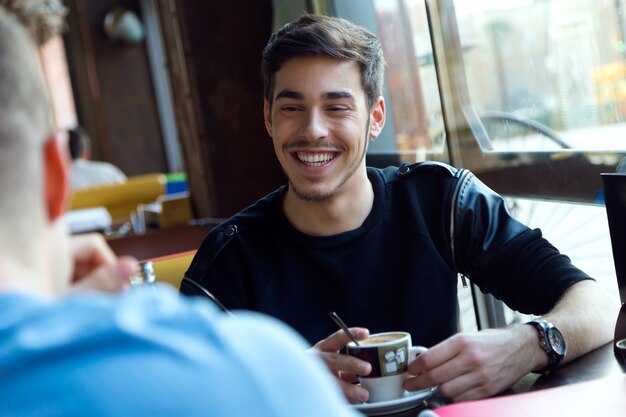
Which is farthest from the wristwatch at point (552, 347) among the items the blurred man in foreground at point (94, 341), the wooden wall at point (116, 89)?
the wooden wall at point (116, 89)

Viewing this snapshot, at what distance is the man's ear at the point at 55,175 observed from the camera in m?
0.70

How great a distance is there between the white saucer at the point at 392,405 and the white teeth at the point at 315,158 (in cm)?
74

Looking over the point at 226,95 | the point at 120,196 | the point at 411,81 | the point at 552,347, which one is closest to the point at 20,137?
the point at 552,347

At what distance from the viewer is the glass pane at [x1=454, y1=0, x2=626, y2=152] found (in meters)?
2.32

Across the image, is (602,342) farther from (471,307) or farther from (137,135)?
(137,135)

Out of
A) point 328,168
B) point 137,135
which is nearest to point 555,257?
point 328,168

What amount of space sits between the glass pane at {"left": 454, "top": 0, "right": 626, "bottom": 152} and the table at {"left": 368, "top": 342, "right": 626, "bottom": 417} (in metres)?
0.86

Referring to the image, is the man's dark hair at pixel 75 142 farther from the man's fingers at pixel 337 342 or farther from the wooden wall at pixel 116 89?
the wooden wall at pixel 116 89

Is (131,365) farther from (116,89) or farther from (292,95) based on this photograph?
(116,89)

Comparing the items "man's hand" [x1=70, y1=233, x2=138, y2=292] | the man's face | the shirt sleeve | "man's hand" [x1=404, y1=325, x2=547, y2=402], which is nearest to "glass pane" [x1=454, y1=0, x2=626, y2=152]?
the shirt sleeve

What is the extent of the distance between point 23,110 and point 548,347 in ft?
3.66

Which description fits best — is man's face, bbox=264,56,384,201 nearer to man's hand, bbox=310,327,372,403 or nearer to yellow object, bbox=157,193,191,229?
man's hand, bbox=310,327,372,403

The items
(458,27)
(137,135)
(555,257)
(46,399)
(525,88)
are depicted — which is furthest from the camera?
(137,135)

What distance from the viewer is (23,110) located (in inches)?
27.4
